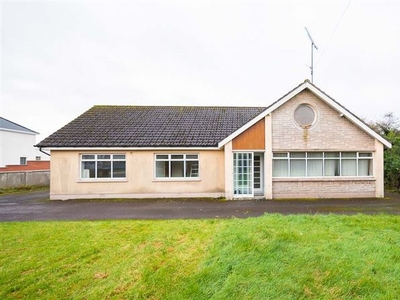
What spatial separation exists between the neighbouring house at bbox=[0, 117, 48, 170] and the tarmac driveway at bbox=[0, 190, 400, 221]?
23.0 metres

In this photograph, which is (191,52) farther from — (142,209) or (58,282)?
(58,282)

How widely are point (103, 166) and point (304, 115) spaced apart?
11760 millimetres

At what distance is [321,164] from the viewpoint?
12.5 metres

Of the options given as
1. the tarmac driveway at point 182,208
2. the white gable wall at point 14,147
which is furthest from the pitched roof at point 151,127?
the white gable wall at point 14,147

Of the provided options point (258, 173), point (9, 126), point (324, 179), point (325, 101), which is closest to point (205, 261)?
point (258, 173)

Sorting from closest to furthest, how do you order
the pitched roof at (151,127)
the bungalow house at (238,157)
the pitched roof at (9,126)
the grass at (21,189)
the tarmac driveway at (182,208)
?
1. the tarmac driveway at (182,208)
2. the bungalow house at (238,157)
3. the pitched roof at (151,127)
4. the grass at (21,189)
5. the pitched roof at (9,126)

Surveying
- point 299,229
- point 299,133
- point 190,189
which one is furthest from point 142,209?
point 299,133

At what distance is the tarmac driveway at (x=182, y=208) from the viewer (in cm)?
880

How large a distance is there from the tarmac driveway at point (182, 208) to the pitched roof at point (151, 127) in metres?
3.36

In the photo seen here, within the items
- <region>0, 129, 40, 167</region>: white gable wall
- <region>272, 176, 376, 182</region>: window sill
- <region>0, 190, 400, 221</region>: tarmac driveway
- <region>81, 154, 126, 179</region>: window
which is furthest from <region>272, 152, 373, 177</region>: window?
<region>0, 129, 40, 167</region>: white gable wall

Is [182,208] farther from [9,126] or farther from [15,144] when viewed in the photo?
[9,126]

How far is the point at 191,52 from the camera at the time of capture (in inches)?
867

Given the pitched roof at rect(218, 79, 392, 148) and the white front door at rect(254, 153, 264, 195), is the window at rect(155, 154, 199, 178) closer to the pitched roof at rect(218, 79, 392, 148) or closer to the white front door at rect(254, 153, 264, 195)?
the pitched roof at rect(218, 79, 392, 148)

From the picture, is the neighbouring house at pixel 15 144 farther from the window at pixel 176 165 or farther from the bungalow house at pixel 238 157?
the window at pixel 176 165
